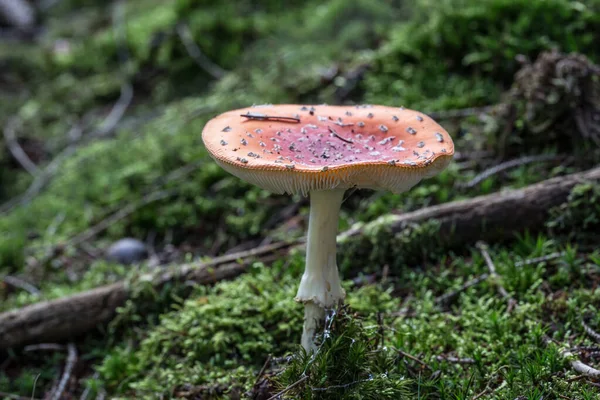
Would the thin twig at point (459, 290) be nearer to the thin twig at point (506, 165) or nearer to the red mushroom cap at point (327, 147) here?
→ the thin twig at point (506, 165)

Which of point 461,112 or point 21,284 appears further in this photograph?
point 461,112

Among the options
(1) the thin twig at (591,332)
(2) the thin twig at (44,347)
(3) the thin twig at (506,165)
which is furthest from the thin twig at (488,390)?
(2) the thin twig at (44,347)

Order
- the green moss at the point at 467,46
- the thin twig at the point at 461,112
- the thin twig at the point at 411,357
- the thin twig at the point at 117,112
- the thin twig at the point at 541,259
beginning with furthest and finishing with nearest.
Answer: the thin twig at the point at 117,112, the green moss at the point at 467,46, the thin twig at the point at 461,112, the thin twig at the point at 541,259, the thin twig at the point at 411,357

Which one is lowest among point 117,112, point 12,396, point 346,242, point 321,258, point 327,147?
point 12,396

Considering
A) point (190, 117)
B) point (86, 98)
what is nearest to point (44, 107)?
point (86, 98)

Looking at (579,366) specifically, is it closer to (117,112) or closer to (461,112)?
(461,112)

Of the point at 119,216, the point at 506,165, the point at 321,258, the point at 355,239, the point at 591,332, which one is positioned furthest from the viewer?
the point at 119,216

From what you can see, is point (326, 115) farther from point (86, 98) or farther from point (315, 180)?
point (86, 98)

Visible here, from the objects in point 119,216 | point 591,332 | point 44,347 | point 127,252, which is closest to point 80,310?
point 44,347
